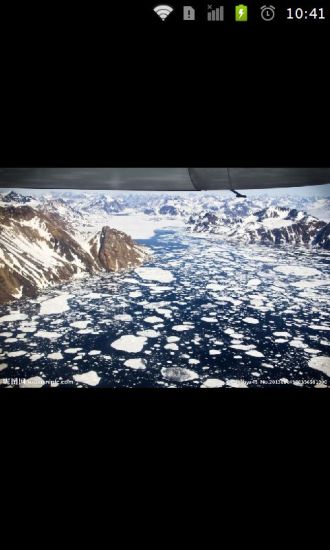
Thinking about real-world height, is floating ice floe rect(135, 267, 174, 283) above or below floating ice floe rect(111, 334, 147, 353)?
above

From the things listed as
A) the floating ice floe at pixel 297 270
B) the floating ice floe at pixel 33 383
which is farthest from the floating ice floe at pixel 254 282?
the floating ice floe at pixel 33 383

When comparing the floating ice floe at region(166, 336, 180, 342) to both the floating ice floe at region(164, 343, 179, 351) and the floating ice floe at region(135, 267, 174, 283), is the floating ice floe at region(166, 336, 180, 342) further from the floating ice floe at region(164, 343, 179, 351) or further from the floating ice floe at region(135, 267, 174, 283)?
the floating ice floe at region(135, 267, 174, 283)

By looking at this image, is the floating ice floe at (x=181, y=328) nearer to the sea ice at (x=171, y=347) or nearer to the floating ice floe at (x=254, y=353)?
the sea ice at (x=171, y=347)

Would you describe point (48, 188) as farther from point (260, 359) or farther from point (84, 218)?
point (260, 359)

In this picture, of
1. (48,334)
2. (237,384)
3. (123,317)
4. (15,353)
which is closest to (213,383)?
(237,384)

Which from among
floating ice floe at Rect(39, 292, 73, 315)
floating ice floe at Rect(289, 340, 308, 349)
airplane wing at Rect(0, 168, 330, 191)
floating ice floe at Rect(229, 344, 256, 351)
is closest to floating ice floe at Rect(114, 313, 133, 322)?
floating ice floe at Rect(39, 292, 73, 315)
